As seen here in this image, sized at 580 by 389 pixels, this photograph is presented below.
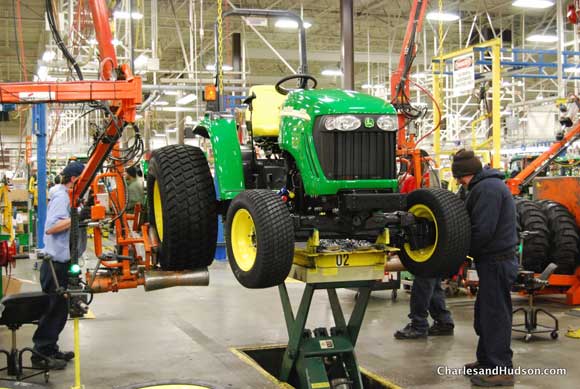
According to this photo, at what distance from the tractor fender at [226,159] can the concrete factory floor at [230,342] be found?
161 centimetres

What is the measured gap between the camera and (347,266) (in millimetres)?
4758

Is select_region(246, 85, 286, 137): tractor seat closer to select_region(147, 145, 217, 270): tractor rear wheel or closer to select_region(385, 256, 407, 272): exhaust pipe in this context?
select_region(147, 145, 217, 270): tractor rear wheel

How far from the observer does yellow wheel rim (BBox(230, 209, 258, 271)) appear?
4609mm

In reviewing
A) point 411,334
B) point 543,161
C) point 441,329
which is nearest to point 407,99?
point 441,329

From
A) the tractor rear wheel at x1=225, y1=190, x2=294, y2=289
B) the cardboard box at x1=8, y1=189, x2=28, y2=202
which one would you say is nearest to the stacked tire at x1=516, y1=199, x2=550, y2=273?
the tractor rear wheel at x1=225, y1=190, x2=294, y2=289

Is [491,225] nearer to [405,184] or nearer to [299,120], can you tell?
[299,120]

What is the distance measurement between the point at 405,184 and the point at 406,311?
1.74 m

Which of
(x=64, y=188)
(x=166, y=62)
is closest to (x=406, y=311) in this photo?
(x=64, y=188)

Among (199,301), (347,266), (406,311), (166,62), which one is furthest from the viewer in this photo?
(166,62)

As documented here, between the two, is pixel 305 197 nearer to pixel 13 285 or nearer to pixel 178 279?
pixel 178 279

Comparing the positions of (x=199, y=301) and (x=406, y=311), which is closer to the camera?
(x=406, y=311)

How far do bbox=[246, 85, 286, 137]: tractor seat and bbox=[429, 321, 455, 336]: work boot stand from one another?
10.4ft

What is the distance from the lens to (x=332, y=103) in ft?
15.5

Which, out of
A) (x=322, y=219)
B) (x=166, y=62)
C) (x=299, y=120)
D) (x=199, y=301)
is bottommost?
(x=199, y=301)
